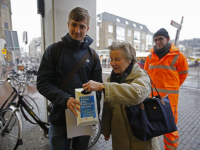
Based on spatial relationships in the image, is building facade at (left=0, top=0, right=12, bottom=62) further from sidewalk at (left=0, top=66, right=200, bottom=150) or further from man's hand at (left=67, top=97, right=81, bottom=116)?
man's hand at (left=67, top=97, right=81, bottom=116)

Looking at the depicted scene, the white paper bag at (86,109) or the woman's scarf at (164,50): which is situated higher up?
the woman's scarf at (164,50)

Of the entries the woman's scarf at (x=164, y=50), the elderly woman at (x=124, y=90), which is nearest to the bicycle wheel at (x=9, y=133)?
the elderly woman at (x=124, y=90)

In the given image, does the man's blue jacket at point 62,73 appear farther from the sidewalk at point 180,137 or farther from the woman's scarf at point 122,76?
the sidewalk at point 180,137

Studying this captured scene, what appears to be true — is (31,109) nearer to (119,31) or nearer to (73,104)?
(73,104)

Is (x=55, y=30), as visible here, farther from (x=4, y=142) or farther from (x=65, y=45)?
(x=4, y=142)

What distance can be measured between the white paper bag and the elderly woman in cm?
18

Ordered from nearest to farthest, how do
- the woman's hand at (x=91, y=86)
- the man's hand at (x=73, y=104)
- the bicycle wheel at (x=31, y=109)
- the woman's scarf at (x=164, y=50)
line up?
the woman's hand at (x=91, y=86), the man's hand at (x=73, y=104), the woman's scarf at (x=164, y=50), the bicycle wheel at (x=31, y=109)

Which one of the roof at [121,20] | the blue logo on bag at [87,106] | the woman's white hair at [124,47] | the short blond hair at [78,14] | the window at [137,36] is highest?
the roof at [121,20]

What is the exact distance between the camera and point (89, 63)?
4.99ft

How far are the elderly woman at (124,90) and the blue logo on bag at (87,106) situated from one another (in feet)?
0.60

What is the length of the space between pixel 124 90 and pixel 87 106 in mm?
354

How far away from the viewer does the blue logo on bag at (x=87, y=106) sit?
3.66ft

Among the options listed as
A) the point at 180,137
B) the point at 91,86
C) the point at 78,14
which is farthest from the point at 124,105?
the point at 180,137

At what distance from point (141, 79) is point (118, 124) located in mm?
542
